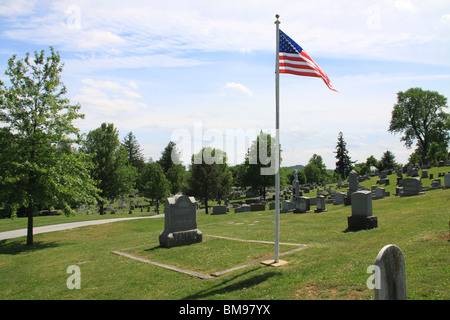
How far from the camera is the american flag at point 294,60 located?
27.8 ft

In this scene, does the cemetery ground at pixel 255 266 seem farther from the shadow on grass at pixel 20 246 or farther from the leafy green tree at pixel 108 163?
the leafy green tree at pixel 108 163

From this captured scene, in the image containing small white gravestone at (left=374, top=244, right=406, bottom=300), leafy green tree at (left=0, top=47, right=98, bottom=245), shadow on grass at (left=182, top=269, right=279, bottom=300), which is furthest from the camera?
leafy green tree at (left=0, top=47, right=98, bottom=245)

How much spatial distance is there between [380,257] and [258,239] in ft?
27.9

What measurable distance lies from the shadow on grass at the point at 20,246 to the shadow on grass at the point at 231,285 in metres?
12.3

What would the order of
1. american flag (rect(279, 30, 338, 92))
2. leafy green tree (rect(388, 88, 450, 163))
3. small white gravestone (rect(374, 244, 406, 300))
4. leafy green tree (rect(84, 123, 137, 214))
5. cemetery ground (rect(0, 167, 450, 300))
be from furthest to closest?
1. leafy green tree (rect(388, 88, 450, 163))
2. leafy green tree (rect(84, 123, 137, 214))
3. american flag (rect(279, 30, 338, 92))
4. cemetery ground (rect(0, 167, 450, 300))
5. small white gravestone (rect(374, 244, 406, 300))

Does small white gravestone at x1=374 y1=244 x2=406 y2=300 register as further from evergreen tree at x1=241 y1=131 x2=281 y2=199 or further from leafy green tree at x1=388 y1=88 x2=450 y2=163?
leafy green tree at x1=388 y1=88 x2=450 y2=163

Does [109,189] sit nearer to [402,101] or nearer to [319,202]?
[319,202]

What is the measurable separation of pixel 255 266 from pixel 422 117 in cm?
6423

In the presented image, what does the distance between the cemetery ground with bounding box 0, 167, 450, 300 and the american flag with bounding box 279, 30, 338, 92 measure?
534 centimetres

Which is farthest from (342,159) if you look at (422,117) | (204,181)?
(204,181)

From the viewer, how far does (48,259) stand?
12508mm

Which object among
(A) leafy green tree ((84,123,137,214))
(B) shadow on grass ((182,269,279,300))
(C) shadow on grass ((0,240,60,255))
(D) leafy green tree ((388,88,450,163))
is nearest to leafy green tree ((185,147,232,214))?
(A) leafy green tree ((84,123,137,214))

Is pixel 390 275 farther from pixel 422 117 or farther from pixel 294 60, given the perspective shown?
pixel 422 117

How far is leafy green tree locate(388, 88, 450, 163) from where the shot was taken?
57812 millimetres
